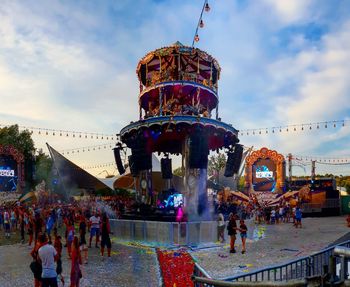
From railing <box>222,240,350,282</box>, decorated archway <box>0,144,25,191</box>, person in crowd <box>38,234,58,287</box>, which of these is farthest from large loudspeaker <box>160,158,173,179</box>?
decorated archway <box>0,144,25,191</box>

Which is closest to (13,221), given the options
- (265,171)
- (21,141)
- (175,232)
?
(175,232)

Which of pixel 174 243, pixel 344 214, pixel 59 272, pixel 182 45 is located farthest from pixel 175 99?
pixel 344 214

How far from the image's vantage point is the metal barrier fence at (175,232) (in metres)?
17.5

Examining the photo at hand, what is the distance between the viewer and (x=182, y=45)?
26.3 meters

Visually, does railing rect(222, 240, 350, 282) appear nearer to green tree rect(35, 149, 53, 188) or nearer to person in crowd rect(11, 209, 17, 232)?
person in crowd rect(11, 209, 17, 232)

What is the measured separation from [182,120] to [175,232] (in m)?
8.18

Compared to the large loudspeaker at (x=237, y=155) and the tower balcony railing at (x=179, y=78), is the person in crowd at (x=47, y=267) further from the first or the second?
the large loudspeaker at (x=237, y=155)

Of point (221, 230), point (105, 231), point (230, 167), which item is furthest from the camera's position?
point (230, 167)

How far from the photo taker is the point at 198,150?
79.7 ft

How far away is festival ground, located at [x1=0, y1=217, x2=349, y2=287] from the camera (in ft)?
36.8

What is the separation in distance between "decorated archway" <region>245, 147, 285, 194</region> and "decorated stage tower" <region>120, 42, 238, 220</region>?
19784mm

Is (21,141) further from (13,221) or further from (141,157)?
(141,157)

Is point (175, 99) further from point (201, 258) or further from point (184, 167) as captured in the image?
point (201, 258)

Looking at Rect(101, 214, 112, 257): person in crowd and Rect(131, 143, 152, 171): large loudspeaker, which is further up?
Rect(131, 143, 152, 171): large loudspeaker
